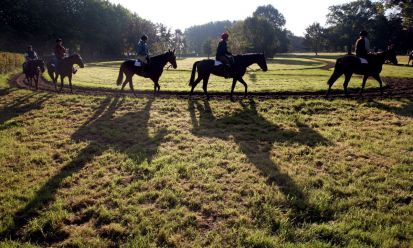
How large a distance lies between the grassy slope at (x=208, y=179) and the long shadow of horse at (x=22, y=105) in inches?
8.6

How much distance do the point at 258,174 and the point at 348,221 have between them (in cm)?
241

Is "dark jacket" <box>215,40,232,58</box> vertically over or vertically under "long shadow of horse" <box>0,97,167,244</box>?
over

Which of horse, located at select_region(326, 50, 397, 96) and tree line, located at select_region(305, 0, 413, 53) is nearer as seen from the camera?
horse, located at select_region(326, 50, 397, 96)

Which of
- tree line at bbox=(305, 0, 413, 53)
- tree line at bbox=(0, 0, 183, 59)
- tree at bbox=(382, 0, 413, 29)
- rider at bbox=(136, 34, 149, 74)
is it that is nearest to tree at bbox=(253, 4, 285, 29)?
tree line at bbox=(305, 0, 413, 53)

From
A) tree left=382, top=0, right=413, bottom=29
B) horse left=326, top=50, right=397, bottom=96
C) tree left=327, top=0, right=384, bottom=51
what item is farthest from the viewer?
tree left=327, top=0, right=384, bottom=51

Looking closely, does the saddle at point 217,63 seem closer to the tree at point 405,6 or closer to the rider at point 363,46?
the rider at point 363,46

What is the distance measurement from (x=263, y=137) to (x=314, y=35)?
99153mm

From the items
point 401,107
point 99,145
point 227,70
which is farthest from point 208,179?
point 401,107

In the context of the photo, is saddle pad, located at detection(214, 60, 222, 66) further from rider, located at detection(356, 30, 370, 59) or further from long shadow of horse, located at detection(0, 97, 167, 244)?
rider, located at detection(356, 30, 370, 59)

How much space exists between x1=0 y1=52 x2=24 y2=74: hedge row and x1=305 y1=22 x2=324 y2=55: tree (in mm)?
83786

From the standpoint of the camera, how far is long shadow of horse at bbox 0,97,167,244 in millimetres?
5618

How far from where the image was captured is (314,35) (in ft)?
327

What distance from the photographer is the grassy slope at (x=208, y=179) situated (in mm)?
5273

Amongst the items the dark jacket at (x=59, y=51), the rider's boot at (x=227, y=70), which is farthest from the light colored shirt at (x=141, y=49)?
the dark jacket at (x=59, y=51)
